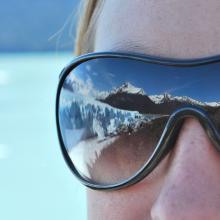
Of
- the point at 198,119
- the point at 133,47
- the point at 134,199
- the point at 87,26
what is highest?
the point at 87,26

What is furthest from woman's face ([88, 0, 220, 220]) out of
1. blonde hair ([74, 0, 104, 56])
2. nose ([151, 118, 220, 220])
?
blonde hair ([74, 0, 104, 56])

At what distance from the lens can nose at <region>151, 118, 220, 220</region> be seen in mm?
850

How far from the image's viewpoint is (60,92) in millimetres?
1115

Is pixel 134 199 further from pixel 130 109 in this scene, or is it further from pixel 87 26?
pixel 87 26

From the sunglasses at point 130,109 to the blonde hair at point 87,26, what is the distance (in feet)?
0.55

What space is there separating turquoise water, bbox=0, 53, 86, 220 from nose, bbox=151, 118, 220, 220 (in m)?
1.41

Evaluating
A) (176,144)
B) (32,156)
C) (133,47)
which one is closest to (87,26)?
(133,47)

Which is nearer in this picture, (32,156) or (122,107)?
(122,107)

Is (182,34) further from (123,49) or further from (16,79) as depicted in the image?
(16,79)

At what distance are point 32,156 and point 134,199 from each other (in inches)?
82.8

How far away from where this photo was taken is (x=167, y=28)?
38.1 inches

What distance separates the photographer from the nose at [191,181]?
85cm

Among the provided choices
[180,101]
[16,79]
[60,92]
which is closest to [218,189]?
[180,101]

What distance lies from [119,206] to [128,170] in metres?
0.07
